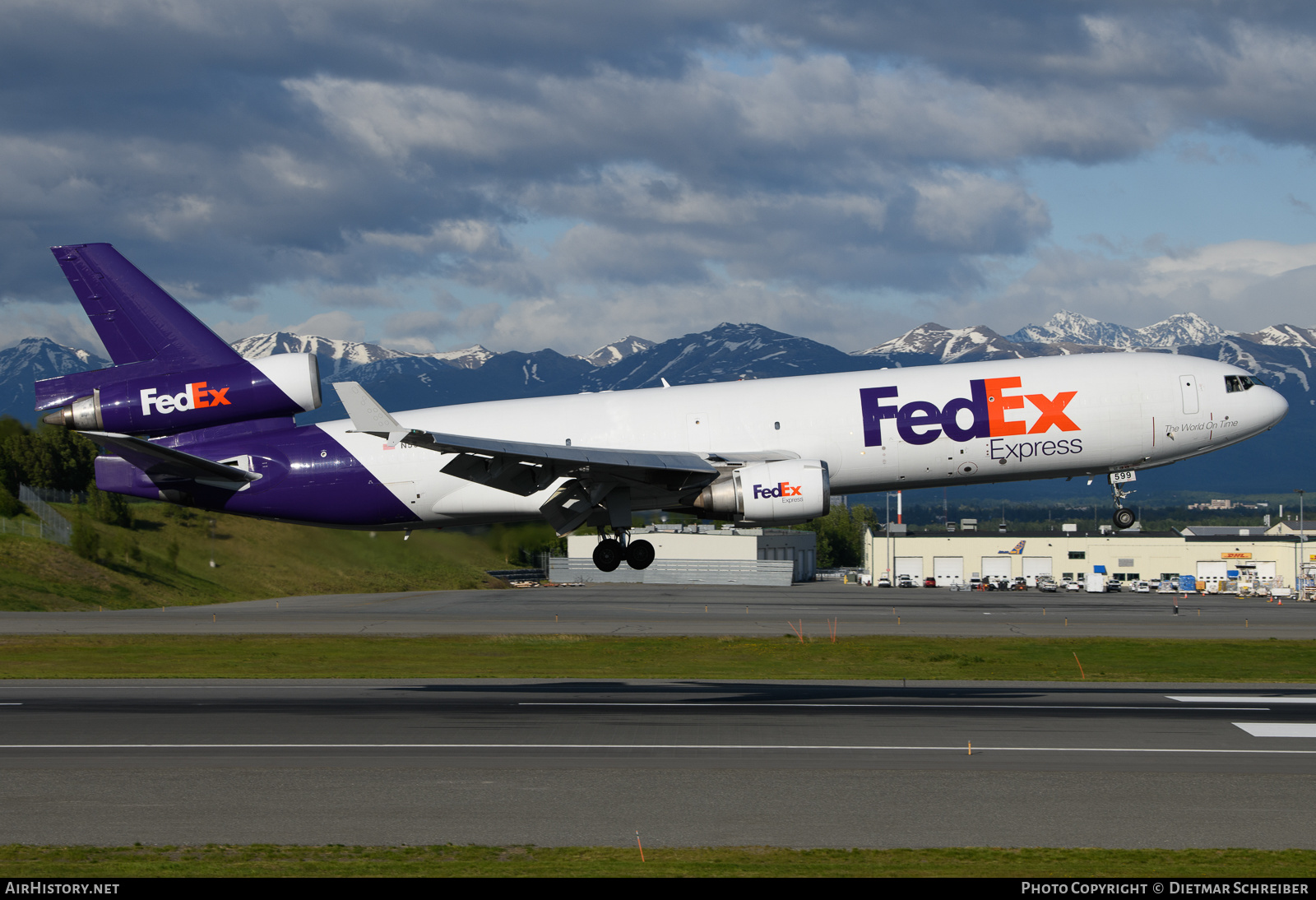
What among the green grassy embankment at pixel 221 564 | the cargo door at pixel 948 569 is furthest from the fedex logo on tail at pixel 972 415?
the cargo door at pixel 948 569

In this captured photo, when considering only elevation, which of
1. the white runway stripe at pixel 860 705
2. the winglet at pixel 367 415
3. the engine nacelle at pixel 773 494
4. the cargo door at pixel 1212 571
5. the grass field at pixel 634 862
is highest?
the winglet at pixel 367 415

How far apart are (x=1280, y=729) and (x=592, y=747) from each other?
20038 mm

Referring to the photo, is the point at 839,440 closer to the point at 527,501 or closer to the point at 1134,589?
the point at 527,501

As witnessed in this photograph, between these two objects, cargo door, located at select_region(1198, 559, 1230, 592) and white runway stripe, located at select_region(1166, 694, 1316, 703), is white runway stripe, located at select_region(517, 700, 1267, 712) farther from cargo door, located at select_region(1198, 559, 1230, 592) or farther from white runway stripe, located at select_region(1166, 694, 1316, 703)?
cargo door, located at select_region(1198, 559, 1230, 592)

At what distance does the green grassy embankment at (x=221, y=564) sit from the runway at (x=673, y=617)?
15.3 ft

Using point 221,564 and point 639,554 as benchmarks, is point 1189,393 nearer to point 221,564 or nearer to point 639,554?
point 639,554

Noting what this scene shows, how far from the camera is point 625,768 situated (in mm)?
28016

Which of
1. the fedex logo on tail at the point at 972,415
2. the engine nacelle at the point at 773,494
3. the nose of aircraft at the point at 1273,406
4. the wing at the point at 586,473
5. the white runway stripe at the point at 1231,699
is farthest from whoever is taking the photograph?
the white runway stripe at the point at 1231,699

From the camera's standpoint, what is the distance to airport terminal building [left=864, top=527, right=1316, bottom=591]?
15912 cm

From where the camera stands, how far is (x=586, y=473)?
33844 millimetres

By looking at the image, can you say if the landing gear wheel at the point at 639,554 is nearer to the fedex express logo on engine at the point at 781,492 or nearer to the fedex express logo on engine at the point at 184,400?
the fedex express logo on engine at the point at 781,492

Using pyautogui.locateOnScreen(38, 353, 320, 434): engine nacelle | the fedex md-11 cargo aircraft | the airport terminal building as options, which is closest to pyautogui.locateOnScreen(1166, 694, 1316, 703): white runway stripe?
the fedex md-11 cargo aircraft

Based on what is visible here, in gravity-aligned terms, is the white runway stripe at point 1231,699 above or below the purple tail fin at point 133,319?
below

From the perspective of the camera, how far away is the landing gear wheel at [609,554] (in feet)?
117
